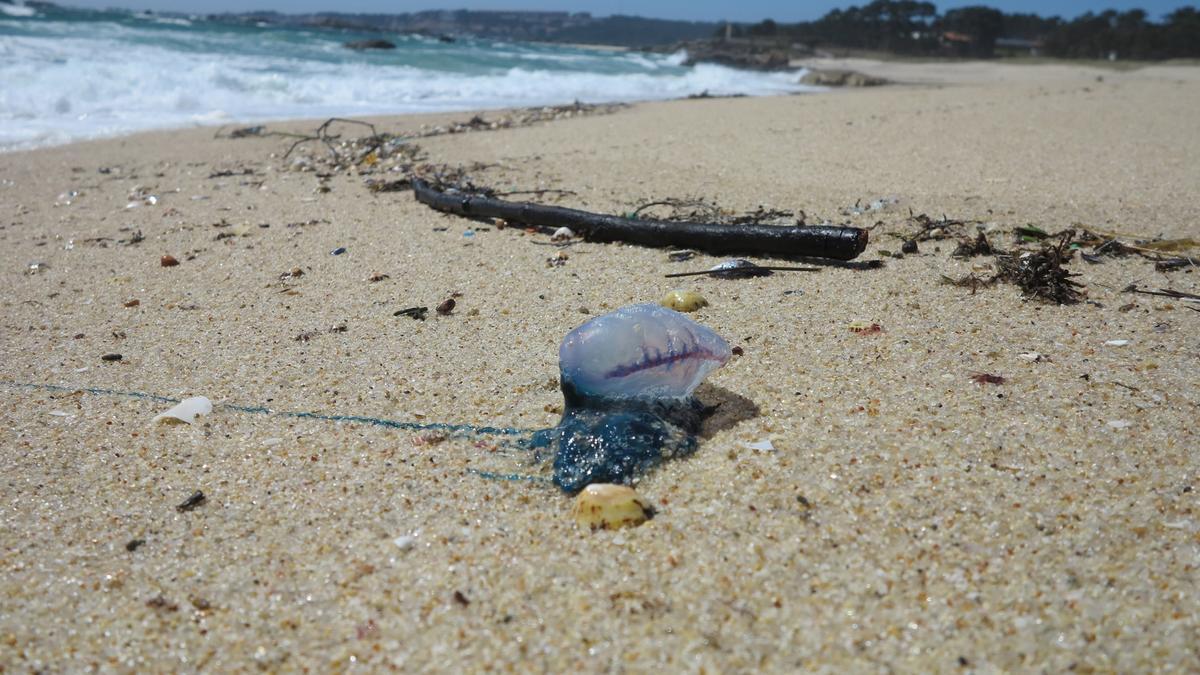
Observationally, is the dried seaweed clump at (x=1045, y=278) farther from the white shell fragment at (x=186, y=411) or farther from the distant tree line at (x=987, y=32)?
the distant tree line at (x=987, y=32)

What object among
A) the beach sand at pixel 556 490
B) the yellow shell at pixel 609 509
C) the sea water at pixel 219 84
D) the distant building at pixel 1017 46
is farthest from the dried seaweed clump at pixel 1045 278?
the distant building at pixel 1017 46

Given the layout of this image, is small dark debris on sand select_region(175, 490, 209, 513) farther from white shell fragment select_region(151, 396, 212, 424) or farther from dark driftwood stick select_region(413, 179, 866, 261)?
Answer: dark driftwood stick select_region(413, 179, 866, 261)

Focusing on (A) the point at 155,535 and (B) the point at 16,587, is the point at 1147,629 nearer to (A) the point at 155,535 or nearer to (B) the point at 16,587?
(A) the point at 155,535

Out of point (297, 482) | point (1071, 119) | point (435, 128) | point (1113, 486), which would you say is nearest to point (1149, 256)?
point (1113, 486)

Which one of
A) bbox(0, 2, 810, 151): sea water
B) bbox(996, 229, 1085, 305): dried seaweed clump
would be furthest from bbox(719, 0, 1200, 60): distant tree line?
bbox(996, 229, 1085, 305): dried seaweed clump

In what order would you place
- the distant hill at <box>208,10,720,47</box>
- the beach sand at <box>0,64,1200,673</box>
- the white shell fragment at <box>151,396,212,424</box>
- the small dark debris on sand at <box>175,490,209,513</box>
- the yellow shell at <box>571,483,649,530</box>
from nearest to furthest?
the beach sand at <box>0,64,1200,673</box> < the yellow shell at <box>571,483,649,530</box> < the small dark debris on sand at <box>175,490,209,513</box> < the white shell fragment at <box>151,396,212,424</box> < the distant hill at <box>208,10,720,47</box>

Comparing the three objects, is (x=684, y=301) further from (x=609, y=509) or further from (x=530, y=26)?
(x=530, y=26)

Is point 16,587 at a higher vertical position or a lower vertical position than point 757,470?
lower
